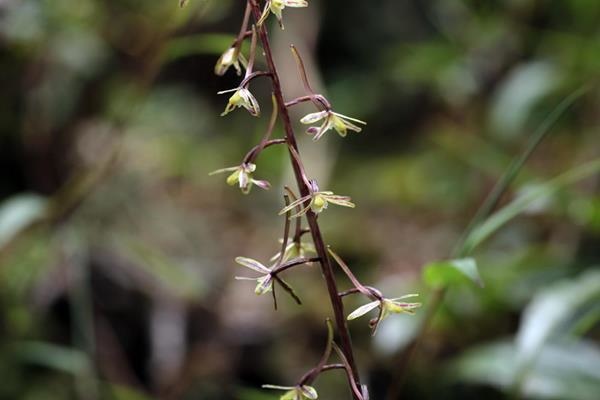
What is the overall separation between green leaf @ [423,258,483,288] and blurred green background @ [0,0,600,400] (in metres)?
0.23

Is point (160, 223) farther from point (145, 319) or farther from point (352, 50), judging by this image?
point (352, 50)

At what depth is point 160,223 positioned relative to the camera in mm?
2367

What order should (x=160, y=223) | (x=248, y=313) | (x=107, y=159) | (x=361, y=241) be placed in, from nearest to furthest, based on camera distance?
(x=107, y=159) < (x=248, y=313) < (x=361, y=241) < (x=160, y=223)

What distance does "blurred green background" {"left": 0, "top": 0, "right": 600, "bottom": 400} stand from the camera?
1.51 meters

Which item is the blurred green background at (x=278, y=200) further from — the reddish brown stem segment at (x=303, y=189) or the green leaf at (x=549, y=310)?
the reddish brown stem segment at (x=303, y=189)

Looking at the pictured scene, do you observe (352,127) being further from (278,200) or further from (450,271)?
(278,200)

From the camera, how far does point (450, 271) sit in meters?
0.91

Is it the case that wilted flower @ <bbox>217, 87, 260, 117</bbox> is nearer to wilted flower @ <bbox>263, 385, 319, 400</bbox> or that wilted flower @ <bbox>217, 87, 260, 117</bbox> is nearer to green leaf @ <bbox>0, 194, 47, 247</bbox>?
wilted flower @ <bbox>263, 385, 319, 400</bbox>

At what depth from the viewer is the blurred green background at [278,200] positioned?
151cm

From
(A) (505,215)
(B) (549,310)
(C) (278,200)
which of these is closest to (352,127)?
(A) (505,215)

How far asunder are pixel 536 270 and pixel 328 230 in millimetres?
837

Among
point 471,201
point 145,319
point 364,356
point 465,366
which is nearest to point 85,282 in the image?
point 145,319

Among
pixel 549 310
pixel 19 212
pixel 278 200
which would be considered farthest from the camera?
pixel 278 200

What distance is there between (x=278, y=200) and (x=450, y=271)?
5.65 feet
